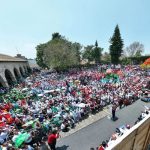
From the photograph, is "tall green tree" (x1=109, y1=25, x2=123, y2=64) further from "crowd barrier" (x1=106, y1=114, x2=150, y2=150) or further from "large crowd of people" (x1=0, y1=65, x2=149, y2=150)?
"crowd barrier" (x1=106, y1=114, x2=150, y2=150)

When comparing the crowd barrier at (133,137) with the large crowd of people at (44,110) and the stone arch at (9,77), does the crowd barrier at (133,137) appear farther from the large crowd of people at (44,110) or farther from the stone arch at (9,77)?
the stone arch at (9,77)

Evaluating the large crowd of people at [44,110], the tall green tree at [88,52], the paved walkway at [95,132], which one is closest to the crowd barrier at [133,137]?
the large crowd of people at [44,110]

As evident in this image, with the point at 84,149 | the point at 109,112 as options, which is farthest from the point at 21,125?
the point at 109,112

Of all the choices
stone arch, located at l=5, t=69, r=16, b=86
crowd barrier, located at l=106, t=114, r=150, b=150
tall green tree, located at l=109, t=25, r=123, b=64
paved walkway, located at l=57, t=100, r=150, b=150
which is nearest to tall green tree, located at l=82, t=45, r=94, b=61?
tall green tree, located at l=109, t=25, r=123, b=64

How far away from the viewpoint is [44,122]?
555 inches

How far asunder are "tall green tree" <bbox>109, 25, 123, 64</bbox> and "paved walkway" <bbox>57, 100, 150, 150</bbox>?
121 ft

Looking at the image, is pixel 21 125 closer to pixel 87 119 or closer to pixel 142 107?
pixel 87 119

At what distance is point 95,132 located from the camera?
45.7ft

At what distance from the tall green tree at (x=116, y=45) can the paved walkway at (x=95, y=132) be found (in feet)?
121

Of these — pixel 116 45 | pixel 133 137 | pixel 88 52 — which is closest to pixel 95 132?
pixel 133 137

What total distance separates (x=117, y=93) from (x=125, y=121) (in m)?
7.18

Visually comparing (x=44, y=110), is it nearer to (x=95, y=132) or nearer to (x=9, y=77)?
(x=95, y=132)

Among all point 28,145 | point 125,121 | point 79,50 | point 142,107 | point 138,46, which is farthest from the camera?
point 138,46

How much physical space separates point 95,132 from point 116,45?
4284 centimetres
